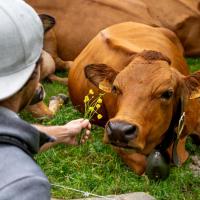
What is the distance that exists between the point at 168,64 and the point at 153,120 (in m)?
0.63

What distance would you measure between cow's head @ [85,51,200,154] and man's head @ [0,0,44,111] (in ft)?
8.43

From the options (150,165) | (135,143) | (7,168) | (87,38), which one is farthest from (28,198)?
(87,38)

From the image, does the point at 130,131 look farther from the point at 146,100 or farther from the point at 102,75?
the point at 102,75

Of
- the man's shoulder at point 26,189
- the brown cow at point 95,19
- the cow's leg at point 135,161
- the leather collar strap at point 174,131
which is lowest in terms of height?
the brown cow at point 95,19

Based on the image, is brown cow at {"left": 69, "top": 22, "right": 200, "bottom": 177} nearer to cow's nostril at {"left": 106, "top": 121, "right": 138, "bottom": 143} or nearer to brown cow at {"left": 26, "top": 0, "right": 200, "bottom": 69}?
cow's nostril at {"left": 106, "top": 121, "right": 138, "bottom": 143}

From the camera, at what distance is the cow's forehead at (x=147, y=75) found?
543 cm

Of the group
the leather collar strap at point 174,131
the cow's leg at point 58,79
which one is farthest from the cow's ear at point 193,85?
the cow's leg at point 58,79

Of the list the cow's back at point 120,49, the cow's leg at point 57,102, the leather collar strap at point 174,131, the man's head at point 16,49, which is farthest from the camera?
the cow's leg at point 57,102

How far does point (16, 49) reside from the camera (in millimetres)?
2502

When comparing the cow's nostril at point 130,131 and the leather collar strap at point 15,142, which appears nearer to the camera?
the leather collar strap at point 15,142

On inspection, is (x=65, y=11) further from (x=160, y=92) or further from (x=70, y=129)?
(x=70, y=129)

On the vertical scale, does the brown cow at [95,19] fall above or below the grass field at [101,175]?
below

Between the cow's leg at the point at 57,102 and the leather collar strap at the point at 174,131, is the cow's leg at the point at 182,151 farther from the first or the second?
the cow's leg at the point at 57,102

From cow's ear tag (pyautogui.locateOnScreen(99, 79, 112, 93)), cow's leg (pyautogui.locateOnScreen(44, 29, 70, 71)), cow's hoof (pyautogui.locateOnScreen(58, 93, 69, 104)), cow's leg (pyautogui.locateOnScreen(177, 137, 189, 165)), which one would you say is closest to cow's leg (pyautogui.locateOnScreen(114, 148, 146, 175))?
cow's leg (pyautogui.locateOnScreen(177, 137, 189, 165))
